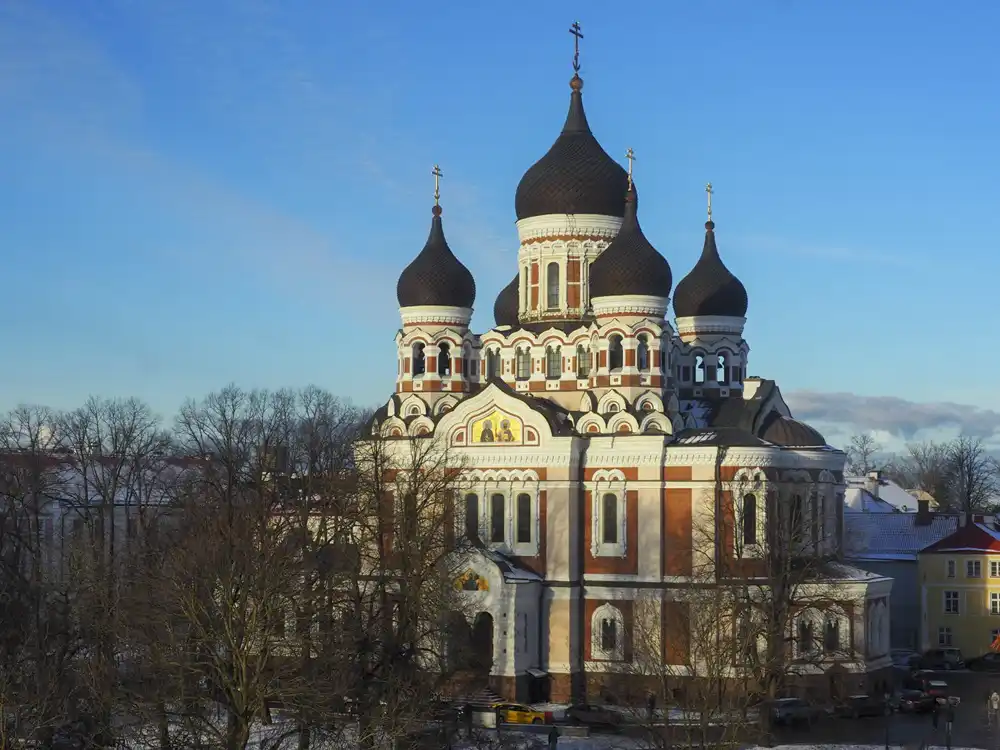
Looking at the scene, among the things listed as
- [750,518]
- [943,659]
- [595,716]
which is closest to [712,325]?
[750,518]

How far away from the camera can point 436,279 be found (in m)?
49.1

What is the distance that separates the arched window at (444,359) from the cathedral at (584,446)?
0.24ft

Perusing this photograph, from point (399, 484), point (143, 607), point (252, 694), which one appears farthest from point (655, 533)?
point (252, 694)

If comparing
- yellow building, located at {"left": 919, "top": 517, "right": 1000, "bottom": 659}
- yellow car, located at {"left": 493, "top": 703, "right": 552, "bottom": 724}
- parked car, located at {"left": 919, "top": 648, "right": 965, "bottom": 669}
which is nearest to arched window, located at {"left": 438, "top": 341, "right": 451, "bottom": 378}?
Result: yellow car, located at {"left": 493, "top": 703, "right": 552, "bottom": 724}

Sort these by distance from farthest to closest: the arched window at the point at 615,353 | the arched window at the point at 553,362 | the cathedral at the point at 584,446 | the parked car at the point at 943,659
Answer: the parked car at the point at 943,659
the arched window at the point at 553,362
the arched window at the point at 615,353
the cathedral at the point at 584,446

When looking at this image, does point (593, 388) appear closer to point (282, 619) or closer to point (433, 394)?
point (433, 394)

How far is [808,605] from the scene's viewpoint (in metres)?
41.5

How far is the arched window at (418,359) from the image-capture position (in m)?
49.3

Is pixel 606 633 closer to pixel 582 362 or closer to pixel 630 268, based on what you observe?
pixel 582 362

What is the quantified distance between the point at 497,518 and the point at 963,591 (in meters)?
18.0

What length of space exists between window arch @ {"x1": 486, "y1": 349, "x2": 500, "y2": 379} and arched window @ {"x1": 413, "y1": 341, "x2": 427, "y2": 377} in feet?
6.60

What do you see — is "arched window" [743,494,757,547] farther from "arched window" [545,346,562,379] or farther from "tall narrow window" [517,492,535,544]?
"arched window" [545,346,562,379]

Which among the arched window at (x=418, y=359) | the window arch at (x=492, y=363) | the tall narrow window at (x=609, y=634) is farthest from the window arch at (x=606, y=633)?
the arched window at (x=418, y=359)

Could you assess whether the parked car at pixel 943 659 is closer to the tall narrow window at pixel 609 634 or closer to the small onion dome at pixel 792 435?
the small onion dome at pixel 792 435
